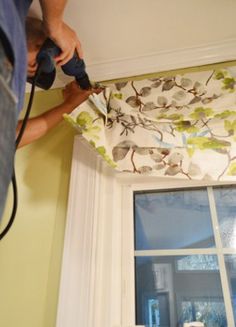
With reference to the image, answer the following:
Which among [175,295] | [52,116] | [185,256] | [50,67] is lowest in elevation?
[175,295]

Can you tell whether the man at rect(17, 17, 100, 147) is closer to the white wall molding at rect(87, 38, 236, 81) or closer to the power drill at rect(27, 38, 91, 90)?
the power drill at rect(27, 38, 91, 90)

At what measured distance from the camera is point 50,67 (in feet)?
2.22

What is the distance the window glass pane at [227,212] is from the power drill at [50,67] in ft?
2.17

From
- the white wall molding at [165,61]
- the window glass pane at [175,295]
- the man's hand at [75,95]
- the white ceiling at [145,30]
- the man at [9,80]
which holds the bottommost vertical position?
the window glass pane at [175,295]

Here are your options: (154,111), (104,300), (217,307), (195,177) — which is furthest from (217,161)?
(104,300)

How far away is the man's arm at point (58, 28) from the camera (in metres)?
0.61

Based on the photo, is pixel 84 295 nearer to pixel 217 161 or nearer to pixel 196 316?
pixel 196 316

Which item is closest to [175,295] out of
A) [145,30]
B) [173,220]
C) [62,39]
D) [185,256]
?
[185,256]

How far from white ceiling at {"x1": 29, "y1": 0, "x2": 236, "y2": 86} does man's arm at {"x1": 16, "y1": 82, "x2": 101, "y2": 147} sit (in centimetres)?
22

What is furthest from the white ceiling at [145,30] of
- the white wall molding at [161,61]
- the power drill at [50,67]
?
the power drill at [50,67]

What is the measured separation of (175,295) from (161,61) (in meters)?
0.92

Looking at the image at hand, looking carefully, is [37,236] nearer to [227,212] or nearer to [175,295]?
[175,295]

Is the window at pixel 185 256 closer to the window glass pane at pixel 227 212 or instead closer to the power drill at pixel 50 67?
the window glass pane at pixel 227 212

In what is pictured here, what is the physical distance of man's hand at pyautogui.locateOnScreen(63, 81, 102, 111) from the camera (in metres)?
1.03
